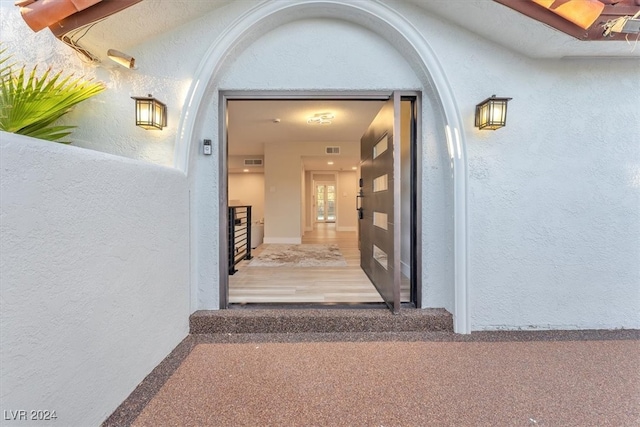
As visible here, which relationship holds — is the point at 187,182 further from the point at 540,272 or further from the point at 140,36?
the point at 540,272

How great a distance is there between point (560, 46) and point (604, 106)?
2.18ft

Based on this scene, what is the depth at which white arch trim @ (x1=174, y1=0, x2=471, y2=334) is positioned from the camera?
2168 mm

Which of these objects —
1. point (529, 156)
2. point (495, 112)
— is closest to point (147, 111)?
point (495, 112)

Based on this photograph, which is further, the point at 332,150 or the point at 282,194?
the point at 282,194

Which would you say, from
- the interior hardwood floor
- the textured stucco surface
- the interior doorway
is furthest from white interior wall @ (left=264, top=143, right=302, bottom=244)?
the textured stucco surface

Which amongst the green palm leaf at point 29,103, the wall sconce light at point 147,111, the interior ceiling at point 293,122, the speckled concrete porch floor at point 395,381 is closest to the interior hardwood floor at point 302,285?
the speckled concrete porch floor at point 395,381

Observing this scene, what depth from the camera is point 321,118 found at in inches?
183

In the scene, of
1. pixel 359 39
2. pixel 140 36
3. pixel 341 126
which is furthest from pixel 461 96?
pixel 341 126

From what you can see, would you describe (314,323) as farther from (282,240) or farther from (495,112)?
(282,240)

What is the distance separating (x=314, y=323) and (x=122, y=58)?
253cm

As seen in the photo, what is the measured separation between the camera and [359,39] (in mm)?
2344

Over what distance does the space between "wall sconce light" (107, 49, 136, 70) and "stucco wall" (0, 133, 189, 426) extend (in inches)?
39.4

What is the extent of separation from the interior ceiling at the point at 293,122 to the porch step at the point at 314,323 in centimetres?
213

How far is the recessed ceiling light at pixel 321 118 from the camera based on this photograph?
14.8 ft
